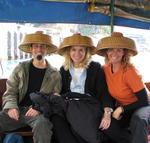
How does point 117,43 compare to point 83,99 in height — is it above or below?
above

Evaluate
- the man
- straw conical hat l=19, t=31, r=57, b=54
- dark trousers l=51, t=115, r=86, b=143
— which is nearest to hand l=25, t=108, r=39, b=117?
the man

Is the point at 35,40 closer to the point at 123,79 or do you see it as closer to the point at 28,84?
the point at 28,84

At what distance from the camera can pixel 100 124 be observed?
114 inches

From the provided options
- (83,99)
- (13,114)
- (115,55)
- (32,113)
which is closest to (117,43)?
(115,55)

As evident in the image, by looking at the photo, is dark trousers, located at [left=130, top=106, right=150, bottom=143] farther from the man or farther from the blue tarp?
the blue tarp

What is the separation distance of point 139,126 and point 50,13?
5.10 ft

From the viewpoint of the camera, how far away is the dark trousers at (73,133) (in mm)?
2865

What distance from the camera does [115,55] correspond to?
10.2 ft

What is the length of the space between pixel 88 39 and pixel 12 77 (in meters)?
0.81

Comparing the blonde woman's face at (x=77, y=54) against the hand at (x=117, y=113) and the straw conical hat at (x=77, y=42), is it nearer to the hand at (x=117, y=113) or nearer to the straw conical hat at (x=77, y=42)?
the straw conical hat at (x=77, y=42)

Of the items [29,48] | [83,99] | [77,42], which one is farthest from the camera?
[29,48]

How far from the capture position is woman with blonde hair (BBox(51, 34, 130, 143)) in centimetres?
287

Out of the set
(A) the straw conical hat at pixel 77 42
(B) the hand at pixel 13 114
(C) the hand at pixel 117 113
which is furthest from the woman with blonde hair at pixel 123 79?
(B) the hand at pixel 13 114

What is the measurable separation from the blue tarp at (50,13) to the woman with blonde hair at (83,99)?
19.5 inches
